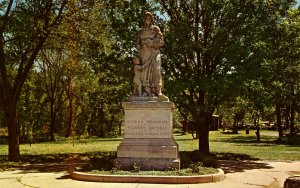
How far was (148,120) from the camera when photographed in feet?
43.4

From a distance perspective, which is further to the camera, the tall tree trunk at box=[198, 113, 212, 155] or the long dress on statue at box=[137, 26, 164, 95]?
the tall tree trunk at box=[198, 113, 212, 155]

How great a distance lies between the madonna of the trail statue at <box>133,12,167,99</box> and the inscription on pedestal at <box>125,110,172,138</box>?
65 centimetres

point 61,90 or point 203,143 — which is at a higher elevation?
point 61,90

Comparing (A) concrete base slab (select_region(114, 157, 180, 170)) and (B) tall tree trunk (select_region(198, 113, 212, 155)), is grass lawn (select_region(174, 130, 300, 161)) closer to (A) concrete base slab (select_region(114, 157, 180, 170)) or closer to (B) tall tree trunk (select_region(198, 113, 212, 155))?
(B) tall tree trunk (select_region(198, 113, 212, 155))

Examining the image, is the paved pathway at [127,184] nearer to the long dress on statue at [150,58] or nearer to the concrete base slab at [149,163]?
the concrete base slab at [149,163]

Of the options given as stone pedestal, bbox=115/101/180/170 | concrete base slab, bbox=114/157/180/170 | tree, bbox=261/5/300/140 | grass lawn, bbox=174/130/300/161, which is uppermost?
tree, bbox=261/5/300/140

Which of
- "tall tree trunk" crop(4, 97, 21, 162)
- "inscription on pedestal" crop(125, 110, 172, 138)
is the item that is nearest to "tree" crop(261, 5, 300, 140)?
"inscription on pedestal" crop(125, 110, 172, 138)

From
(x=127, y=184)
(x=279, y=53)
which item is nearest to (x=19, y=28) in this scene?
(x=127, y=184)

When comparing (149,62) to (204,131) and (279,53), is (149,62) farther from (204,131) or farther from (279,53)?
(279,53)

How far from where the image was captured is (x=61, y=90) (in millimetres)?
51688

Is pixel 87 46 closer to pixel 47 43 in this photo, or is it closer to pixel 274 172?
pixel 47 43

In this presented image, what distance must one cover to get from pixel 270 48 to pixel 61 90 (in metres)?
36.7

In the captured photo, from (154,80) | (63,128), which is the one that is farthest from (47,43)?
(63,128)

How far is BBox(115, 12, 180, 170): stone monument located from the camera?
12867 millimetres
